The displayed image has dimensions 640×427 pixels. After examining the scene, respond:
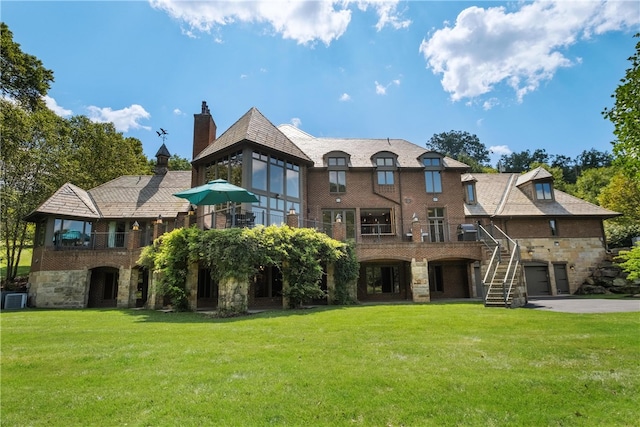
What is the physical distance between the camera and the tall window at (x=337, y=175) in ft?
72.4

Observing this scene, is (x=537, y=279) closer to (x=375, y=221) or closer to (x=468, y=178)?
(x=468, y=178)

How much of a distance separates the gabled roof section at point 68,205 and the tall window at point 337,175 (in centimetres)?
1466

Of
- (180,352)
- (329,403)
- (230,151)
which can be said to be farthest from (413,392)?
(230,151)

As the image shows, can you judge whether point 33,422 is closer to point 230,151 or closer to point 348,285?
point 348,285

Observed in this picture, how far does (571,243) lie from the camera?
2283 centimetres

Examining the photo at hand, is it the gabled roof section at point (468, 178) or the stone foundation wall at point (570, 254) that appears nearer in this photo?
the stone foundation wall at point (570, 254)

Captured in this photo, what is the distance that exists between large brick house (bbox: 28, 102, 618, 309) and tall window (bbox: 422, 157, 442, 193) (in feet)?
0.24

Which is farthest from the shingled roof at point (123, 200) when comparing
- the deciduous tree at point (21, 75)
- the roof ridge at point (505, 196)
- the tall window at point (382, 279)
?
the roof ridge at point (505, 196)

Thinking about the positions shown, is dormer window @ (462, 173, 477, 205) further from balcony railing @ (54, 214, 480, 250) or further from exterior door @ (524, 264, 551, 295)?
exterior door @ (524, 264, 551, 295)

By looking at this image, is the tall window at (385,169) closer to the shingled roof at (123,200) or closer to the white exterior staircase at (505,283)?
the white exterior staircase at (505,283)

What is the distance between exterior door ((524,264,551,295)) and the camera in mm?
22516

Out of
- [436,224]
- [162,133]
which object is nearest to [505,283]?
[436,224]

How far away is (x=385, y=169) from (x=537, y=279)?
486 inches

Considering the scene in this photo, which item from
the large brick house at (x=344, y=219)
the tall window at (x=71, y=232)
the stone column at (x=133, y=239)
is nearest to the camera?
the large brick house at (x=344, y=219)
